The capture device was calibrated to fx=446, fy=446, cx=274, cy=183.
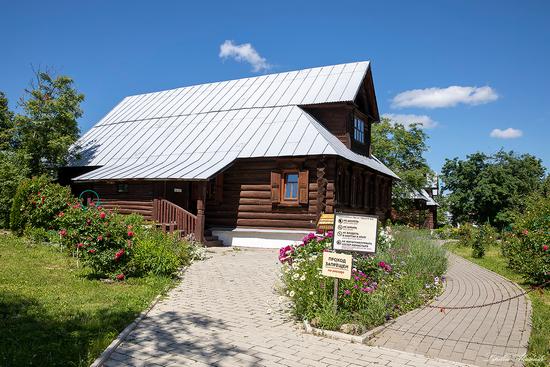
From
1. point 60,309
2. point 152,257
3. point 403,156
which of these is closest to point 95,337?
point 60,309

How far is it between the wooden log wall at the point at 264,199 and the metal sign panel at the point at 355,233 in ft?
31.7

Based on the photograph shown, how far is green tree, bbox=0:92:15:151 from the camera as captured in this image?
22.1m

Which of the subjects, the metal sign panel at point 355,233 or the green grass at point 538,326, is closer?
the green grass at point 538,326

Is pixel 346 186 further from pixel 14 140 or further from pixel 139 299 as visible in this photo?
pixel 14 140

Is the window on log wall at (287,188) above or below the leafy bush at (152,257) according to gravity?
above

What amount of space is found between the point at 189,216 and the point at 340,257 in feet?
35.9

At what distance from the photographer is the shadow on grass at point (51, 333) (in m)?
5.25

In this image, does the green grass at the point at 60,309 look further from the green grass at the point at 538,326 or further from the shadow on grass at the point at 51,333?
the green grass at the point at 538,326

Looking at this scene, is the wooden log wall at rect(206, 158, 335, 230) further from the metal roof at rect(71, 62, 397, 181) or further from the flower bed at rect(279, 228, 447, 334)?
the flower bed at rect(279, 228, 447, 334)

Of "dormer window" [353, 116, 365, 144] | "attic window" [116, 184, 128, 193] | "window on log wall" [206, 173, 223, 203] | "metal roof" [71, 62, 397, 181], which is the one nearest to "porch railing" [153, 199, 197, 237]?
"metal roof" [71, 62, 397, 181]

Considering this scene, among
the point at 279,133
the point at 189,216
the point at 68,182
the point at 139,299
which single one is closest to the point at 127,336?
the point at 139,299

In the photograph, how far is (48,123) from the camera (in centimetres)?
2120

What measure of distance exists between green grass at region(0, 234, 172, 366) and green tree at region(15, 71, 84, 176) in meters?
10.9

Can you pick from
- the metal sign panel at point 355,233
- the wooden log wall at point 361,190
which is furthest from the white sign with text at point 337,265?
the wooden log wall at point 361,190
